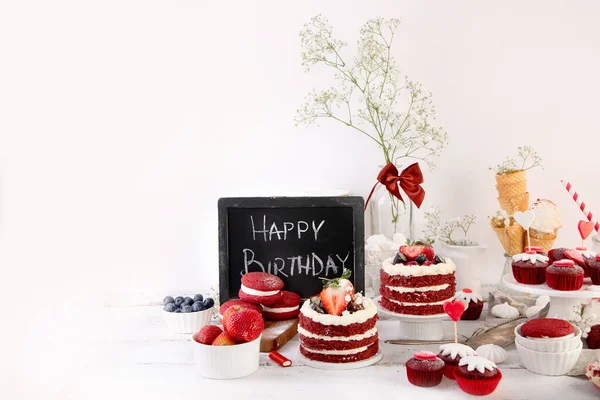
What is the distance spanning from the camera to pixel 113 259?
2.12m

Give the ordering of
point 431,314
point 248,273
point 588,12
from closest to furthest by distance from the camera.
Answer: point 431,314, point 248,273, point 588,12

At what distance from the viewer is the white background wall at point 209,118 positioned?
204 cm

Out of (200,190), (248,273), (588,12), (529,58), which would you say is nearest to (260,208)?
(248,273)

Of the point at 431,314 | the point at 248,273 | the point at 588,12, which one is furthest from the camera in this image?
the point at 588,12

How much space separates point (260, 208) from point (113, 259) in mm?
629

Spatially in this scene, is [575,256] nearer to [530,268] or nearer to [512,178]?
[530,268]

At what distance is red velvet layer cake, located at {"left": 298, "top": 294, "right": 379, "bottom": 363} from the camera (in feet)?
4.71

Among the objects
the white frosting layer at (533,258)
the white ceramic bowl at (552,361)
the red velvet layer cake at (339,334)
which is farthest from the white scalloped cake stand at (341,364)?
the white frosting layer at (533,258)

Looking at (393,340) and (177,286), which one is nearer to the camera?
(393,340)

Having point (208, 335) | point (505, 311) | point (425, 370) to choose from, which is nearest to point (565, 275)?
point (505, 311)

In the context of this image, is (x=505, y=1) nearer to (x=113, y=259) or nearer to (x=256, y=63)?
(x=256, y=63)

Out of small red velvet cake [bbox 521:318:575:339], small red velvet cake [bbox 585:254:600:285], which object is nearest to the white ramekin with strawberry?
small red velvet cake [bbox 521:318:575:339]

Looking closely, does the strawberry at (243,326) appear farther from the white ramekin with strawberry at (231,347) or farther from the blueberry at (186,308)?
the blueberry at (186,308)

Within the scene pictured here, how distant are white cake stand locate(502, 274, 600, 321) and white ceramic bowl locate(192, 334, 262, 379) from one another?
683mm
